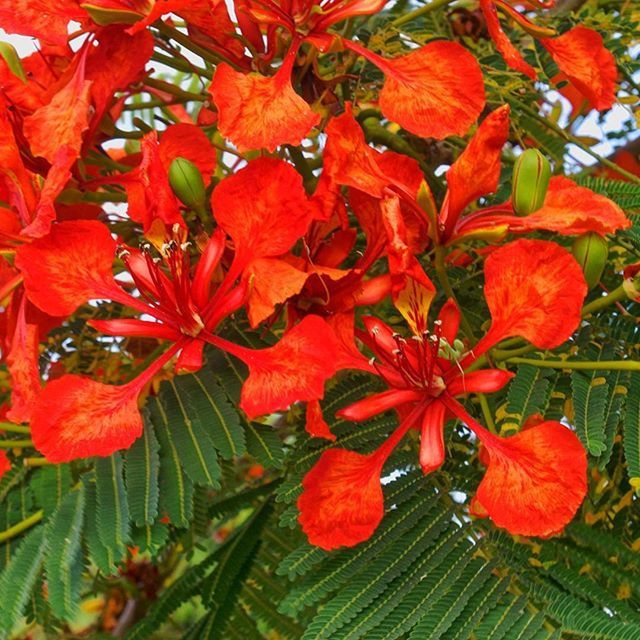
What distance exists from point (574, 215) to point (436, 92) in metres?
0.16

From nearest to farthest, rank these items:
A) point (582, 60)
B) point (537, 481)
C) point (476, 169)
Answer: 1. point (537, 481)
2. point (476, 169)
3. point (582, 60)

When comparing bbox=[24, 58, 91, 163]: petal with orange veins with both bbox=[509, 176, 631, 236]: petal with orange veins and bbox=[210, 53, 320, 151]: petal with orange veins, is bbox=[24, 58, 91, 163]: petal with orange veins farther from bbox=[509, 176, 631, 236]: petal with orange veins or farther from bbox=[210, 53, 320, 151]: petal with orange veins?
bbox=[509, 176, 631, 236]: petal with orange veins

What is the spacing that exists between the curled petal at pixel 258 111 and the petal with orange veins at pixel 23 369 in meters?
0.26

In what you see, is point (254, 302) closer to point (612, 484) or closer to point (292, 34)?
point (292, 34)

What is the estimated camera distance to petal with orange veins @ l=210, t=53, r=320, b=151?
89 centimetres

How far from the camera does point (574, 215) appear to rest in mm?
909

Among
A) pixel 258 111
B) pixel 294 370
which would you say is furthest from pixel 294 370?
pixel 258 111

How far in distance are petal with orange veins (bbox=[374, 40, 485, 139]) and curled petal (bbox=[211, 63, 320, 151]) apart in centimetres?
8

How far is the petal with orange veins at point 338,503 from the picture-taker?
90 centimetres

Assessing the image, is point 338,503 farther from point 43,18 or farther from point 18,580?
point 43,18

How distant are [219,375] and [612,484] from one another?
40 centimetres

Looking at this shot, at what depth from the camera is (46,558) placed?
101 cm

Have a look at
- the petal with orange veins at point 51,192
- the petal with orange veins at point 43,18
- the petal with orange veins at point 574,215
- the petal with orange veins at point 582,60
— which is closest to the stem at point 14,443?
the petal with orange veins at point 51,192

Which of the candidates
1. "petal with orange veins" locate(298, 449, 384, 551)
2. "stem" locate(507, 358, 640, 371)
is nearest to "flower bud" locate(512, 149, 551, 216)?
"stem" locate(507, 358, 640, 371)
